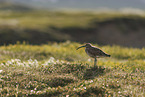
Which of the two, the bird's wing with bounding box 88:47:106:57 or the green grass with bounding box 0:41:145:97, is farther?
the bird's wing with bounding box 88:47:106:57

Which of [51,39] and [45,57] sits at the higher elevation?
[51,39]

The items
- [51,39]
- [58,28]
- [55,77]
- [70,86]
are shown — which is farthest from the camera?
[58,28]

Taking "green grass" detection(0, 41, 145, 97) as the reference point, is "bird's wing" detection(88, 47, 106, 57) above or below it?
above

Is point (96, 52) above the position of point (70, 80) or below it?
above

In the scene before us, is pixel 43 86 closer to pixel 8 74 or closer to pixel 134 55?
pixel 8 74

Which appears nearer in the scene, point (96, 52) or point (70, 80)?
point (70, 80)

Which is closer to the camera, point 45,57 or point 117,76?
point 117,76

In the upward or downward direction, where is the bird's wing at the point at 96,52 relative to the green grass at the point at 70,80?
upward

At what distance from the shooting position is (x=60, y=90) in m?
8.59

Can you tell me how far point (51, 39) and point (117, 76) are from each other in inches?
1305

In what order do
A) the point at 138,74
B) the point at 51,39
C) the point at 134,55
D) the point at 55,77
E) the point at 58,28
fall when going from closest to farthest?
the point at 55,77, the point at 138,74, the point at 134,55, the point at 51,39, the point at 58,28

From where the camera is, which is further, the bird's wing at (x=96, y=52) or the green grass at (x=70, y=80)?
the bird's wing at (x=96, y=52)

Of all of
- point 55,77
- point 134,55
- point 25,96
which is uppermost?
point 134,55

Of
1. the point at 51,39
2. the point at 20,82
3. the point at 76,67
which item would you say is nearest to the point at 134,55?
the point at 76,67
